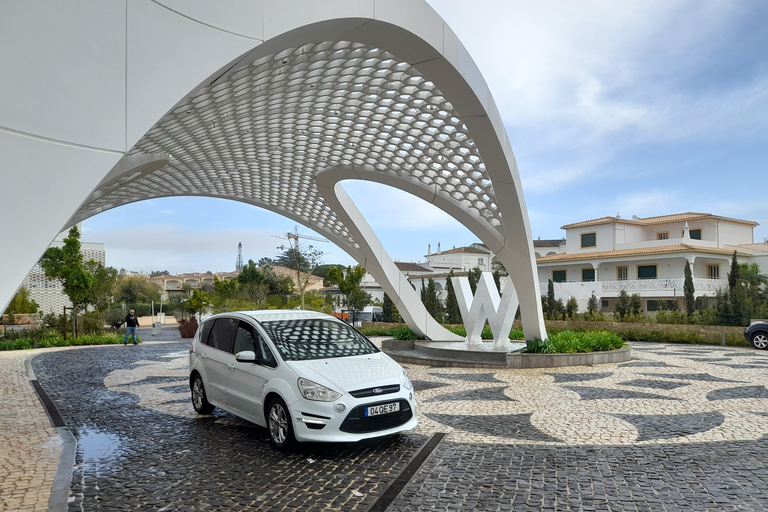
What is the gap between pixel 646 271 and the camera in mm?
36188

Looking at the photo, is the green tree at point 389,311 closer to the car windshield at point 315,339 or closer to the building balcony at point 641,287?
the building balcony at point 641,287

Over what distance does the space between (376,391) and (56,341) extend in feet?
71.1

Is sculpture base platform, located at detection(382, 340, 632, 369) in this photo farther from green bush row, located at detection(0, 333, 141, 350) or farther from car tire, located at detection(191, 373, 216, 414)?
green bush row, located at detection(0, 333, 141, 350)

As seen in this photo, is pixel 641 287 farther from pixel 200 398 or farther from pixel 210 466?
pixel 210 466

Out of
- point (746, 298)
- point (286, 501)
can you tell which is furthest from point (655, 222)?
point (286, 501)

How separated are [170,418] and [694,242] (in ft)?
120

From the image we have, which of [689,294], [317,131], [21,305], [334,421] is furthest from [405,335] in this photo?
[21,305]

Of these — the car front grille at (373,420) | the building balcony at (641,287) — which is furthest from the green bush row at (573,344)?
the building balcony at (641,287)

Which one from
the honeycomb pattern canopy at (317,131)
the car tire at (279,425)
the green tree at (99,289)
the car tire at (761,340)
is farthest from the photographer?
the green tree at (99,289)

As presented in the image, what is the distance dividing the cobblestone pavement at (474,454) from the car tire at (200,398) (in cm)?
15

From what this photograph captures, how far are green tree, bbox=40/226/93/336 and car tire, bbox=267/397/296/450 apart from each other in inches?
829

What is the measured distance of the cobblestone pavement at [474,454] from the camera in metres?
4.98

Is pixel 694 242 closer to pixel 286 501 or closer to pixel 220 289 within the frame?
pixel 220 289

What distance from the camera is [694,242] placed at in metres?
36.2
